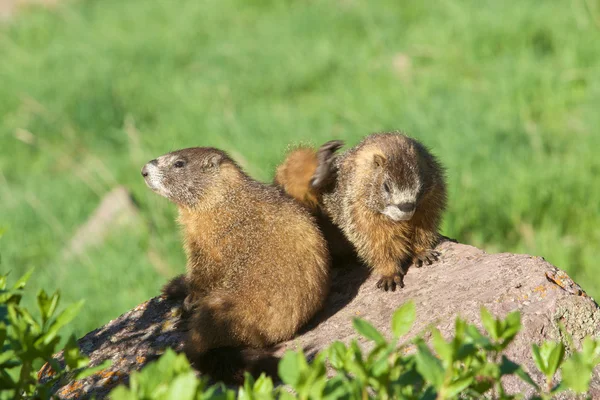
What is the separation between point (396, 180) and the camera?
4023 mm

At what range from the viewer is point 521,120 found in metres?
7.86

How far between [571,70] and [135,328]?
5.99m

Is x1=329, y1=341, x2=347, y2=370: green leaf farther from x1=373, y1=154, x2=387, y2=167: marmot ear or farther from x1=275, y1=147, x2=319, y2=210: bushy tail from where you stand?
x1=275, y1=147, x2=319, y2=210: bushy tail

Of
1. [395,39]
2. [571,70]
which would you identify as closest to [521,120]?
[571,70]

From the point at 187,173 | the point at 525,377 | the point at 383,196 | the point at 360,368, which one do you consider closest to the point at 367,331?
the point at 360,368

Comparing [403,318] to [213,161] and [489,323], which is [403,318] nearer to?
[489,323]

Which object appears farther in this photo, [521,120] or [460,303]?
[521,120]

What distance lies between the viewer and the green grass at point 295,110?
6.81m

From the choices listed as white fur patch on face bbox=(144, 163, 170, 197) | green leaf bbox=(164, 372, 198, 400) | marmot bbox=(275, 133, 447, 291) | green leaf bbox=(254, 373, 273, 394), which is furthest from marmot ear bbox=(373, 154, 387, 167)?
green leaf bbox=(164, 372, 198, 400)

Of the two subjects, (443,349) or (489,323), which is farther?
(489,323)

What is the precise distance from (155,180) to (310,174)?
0.88 meters

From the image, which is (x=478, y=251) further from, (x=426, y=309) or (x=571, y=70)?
(x=571, y=70)

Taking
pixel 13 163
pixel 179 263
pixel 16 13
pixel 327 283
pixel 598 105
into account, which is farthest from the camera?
pixel 16 13

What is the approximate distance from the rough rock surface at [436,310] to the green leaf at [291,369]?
116 centimetres
